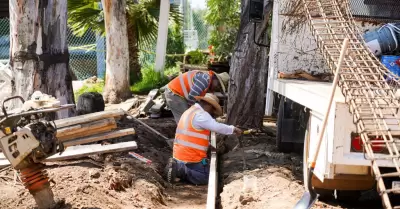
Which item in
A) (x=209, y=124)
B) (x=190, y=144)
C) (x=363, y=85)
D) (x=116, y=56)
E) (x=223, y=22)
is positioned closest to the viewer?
(x=363, y=85)

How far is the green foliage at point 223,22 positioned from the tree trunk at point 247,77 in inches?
274

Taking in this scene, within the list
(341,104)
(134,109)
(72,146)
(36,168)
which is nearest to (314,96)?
(341,104)

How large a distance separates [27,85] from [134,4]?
857 centimetres

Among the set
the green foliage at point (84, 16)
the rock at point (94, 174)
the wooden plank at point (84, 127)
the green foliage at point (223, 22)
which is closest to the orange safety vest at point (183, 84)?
the wooden plank at point (84, 127)

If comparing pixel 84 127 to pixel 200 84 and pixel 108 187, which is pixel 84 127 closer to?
pixel 108 187

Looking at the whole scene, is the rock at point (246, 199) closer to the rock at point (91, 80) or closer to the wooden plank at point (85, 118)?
the wooden plank at point (85, 118)

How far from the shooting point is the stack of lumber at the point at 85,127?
634cm

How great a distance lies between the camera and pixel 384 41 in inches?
276

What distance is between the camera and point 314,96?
5.12 m

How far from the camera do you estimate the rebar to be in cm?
408

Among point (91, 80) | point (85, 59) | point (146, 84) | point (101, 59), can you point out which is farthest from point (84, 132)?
point (85, 59)

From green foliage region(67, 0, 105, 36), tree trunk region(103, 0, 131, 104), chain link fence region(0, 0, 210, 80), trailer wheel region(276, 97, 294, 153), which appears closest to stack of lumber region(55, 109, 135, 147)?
trailer wheel region(276, 97, 294, 153)

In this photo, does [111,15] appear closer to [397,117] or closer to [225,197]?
[225,197]

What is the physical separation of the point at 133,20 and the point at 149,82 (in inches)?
75.7
